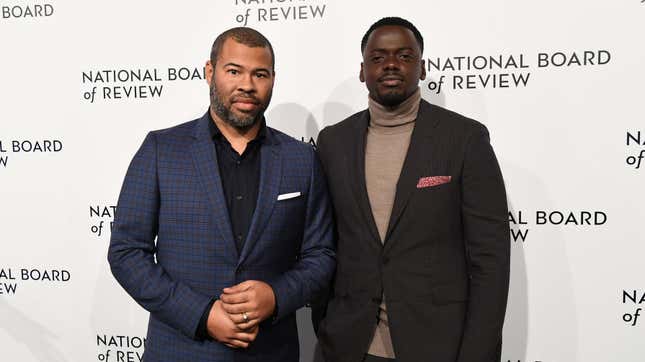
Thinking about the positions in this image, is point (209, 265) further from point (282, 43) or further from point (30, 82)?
point (30, 82)

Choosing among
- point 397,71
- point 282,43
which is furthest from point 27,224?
point 397,71

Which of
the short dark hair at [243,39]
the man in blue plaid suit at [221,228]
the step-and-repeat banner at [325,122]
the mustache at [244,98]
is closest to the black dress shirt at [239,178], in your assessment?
the man in blue plaid suit at [221,228]

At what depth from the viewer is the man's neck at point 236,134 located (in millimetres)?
1814

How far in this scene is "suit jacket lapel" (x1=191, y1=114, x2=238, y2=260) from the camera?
5.55 feet

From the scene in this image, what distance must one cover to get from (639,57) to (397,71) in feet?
3.79

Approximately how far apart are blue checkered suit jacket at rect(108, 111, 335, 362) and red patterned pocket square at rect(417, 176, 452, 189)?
380 millimetres

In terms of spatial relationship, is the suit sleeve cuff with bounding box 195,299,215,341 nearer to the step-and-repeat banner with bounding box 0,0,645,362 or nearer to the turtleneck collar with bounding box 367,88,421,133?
the turtleneck collar with bounding box 367,88,421,133

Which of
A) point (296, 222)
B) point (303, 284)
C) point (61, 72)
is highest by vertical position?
point (61, 72)

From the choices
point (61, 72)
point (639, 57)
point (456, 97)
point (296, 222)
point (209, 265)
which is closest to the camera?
point (209, 265)

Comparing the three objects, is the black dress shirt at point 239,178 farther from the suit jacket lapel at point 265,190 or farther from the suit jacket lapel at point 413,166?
the suit jacket lapel at point 413,166

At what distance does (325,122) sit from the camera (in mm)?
2564

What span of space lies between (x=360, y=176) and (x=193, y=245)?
0.56 metres

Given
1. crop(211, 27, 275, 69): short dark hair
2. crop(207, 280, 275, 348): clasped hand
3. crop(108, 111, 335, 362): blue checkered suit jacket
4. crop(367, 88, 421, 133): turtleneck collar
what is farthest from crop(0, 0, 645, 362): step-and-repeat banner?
crop(207, 280, 275, 348): clasped hand

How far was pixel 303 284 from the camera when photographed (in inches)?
69.1
